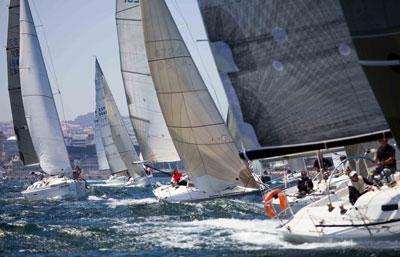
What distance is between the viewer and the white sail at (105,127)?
4597 cm

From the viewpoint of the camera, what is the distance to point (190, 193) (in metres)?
22.2

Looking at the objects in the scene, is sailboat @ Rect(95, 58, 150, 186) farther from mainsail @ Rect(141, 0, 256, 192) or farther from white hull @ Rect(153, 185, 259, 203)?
mainsail @ Rect(141, 0, 256, 192)

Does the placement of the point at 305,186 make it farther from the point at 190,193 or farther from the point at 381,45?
the point at 381,45

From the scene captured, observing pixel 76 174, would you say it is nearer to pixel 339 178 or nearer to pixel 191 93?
pixel 191 93

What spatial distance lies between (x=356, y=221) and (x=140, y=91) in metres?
19.3

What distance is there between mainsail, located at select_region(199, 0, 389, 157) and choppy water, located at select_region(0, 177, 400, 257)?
1870 millimetres

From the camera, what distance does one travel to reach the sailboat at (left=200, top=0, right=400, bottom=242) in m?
10.5

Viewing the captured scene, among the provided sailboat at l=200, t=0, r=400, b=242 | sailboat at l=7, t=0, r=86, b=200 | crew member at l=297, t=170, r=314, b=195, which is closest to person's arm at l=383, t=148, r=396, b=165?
sailboat at l=200, t=0, r=400, b=242

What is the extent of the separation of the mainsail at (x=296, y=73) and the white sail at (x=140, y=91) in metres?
17.5

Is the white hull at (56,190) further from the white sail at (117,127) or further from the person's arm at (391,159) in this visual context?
the person's arm at (391,159)

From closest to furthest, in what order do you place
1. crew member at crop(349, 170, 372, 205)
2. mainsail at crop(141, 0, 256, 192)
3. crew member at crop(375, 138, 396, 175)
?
crew member at crop(349, 170, 372, 205) < crew member at crop(375, 138, 396, 175) < mainsail at crop(141, 0, 256, 192)

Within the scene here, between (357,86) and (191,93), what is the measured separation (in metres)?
12.0

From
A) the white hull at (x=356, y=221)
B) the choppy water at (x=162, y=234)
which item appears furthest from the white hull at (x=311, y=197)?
the white hull at (x=356, y=221)

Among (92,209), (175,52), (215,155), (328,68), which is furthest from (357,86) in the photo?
(92,209)
